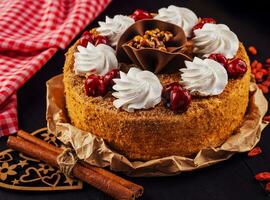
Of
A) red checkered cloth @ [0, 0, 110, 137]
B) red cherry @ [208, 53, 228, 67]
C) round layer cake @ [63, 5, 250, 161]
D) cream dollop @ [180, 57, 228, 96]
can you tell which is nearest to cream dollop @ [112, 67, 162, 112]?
round layer cake @ [63, 5, 250, 161]

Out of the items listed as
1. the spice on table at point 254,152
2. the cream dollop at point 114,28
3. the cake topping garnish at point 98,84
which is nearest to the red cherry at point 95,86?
the cake topping garnish at point 98,84

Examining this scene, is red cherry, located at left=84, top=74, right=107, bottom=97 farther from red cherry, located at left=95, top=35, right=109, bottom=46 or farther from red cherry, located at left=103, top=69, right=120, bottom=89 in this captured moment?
red cherry, located at left=95, top=35, right=109, bottom=46

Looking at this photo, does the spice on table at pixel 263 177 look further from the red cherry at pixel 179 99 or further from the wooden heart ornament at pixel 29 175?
the wooden heart ornament at pixel 29 175

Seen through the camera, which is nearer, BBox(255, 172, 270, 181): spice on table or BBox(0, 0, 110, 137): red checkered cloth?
BBox(255, 172, 270, 181): spice on table

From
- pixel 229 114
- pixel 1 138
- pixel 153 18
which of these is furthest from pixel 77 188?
pixel 153 18

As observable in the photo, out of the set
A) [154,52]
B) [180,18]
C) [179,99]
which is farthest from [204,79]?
[180,18]

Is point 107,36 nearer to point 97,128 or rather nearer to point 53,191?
point 97,128
